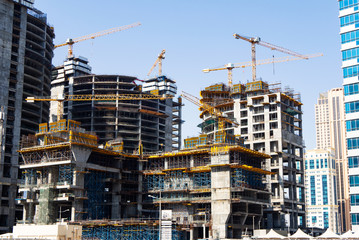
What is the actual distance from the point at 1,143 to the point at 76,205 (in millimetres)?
35669

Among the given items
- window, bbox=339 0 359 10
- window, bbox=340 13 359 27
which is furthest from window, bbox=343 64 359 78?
window, bbox=339 0 359 10

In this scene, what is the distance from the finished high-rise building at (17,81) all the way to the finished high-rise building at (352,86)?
10463 centimetres

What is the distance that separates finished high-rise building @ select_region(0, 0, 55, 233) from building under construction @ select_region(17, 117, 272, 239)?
1111cm

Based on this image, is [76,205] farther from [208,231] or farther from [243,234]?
[243,234]

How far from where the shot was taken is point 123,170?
Result: 539 feet

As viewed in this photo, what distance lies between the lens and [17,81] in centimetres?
17738

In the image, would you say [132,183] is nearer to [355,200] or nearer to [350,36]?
[355,200]

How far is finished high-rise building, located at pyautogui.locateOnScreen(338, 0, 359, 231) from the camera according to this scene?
122312 mm

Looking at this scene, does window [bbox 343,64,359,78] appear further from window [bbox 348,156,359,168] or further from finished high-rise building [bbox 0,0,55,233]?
finished high-rise building [bbox 0,0,55,233]

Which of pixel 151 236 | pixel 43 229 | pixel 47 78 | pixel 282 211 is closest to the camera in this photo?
pixel 43 229

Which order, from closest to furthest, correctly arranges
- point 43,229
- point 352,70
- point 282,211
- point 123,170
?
point 43,229, point 352,70, point 123,170, point 282,211

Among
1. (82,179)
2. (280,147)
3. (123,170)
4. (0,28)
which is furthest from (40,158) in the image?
(280,147)

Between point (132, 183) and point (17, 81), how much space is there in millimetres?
56713

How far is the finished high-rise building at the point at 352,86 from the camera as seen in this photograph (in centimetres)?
12231
